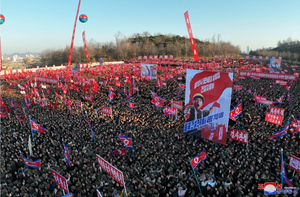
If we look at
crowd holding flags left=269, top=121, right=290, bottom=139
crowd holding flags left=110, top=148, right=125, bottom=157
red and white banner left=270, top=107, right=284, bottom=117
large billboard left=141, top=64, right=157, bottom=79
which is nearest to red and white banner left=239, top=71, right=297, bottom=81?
large billboard left=141, top=64, right=157, bottom=79

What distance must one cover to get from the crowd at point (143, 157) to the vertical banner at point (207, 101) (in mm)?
865

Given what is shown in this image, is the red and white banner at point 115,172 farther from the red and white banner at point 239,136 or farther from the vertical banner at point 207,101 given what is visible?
the red and white banner at point 239,136

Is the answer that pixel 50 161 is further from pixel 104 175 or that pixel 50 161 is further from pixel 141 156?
pixel 141 156

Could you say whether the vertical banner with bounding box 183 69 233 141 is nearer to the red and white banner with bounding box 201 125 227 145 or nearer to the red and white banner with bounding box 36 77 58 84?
the red and white banner with bounding box 201 125 227 145

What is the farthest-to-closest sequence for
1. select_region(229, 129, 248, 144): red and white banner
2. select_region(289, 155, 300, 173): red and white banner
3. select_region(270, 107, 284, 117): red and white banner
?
select_region(270, 107, 284, 117): red and white banner
select_region(229, 129, 248, 144): red and white banner
select_region(289, 155, 300, 173): red and white banner

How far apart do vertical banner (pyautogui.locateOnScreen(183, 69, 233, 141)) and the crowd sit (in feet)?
2.84

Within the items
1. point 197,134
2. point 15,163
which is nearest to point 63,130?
point 15,163

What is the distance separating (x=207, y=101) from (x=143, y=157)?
3845 mm

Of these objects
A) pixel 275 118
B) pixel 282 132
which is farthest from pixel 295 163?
pixel 275 118

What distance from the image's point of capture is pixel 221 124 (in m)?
8.97

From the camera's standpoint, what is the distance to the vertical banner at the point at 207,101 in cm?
872

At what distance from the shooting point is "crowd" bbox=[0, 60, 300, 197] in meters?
6.52

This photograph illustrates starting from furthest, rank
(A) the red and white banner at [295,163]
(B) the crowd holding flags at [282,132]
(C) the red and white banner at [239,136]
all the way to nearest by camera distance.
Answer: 1. (B) the crowd holding flags at [282,132]
2. (C) the red and white banner at [239,136]
3. (A) the red and white banner at [295,163]

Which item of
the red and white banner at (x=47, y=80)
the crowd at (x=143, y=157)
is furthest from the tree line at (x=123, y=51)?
the crowd at (x=143, y=157)
